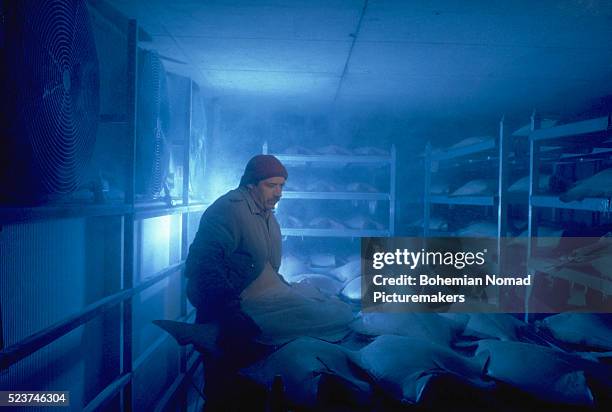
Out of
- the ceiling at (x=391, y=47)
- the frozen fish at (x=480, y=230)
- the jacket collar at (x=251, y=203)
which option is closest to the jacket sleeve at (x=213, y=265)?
the jacket collar at (x=251, y=203)

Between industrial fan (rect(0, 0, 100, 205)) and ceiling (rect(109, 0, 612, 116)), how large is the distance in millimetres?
1017

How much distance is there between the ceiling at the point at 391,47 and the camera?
2582 mm

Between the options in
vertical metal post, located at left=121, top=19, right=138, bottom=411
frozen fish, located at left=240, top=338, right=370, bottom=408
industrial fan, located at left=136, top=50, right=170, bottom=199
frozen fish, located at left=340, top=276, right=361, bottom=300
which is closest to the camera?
frozen fish, located at left=240, top=338, right=370, bottom=408

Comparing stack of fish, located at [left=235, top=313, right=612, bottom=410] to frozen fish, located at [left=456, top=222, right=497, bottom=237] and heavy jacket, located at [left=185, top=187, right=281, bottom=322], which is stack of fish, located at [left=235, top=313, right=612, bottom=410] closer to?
heavy jacket, located at [left=185, top=187, right=281, bottom=322]

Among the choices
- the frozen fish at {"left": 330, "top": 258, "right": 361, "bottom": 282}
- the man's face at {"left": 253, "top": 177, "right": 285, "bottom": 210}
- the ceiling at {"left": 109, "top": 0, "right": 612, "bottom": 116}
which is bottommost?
the frozen fish at {"left": 330, "top": 258, "right": 361, "bottom": 282}

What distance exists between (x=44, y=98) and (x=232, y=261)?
149cm

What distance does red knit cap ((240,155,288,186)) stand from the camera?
2922 millimetres

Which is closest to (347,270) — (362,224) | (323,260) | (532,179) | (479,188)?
(323,260)

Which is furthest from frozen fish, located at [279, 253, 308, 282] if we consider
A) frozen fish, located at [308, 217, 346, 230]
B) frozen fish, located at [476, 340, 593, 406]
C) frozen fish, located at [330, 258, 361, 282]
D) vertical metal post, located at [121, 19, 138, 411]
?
frozen fish, located at [476, 340, 593, 406]

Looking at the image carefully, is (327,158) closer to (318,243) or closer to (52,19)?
(318,243)

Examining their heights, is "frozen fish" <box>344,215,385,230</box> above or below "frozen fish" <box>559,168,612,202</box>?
below

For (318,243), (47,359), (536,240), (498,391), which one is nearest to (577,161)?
(536,240)

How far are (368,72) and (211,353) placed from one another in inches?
123

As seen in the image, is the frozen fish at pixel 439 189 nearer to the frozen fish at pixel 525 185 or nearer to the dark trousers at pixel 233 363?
the frozen fish at pixel 525 185
